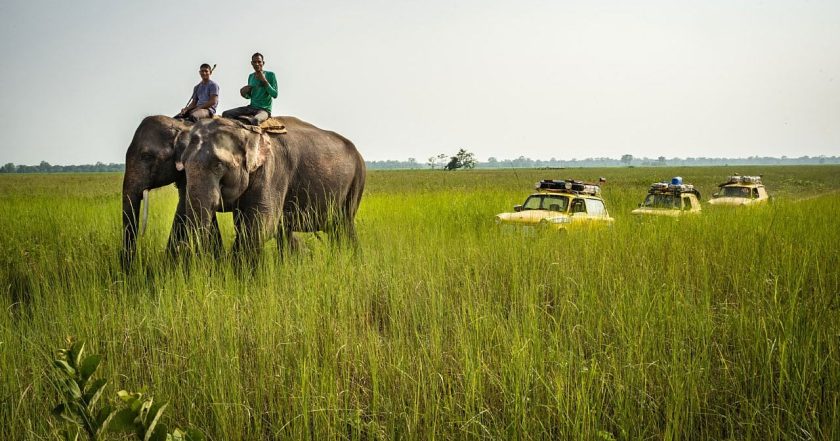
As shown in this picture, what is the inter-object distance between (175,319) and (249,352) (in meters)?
0.71

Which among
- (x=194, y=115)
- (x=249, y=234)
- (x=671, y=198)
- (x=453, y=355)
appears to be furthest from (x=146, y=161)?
(x=671, y=198)

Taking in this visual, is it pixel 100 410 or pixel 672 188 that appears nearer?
pixel 100 410

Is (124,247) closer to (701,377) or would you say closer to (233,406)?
(233,406)

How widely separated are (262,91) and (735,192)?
13.5m

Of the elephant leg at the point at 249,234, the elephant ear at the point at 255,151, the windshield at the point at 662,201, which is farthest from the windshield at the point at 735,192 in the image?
the elephant leg at the point at 249,234

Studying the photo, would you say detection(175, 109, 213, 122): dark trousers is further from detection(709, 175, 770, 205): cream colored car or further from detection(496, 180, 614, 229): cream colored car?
detection(709, 175, 770, 205): cream colored car

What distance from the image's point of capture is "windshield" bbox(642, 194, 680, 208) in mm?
12266

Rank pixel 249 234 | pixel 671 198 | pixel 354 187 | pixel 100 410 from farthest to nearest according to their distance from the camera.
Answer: pixel 671 198 < pixel 354 187 < pixel 249 234 < pixel 100 410

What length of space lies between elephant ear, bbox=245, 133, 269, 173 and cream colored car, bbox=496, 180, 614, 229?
428cm

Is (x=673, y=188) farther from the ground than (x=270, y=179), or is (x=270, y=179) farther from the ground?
(x=270, y=179)

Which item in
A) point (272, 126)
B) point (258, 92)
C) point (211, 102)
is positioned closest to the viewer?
point (272, 126)

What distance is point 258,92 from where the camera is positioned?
24.5 feet

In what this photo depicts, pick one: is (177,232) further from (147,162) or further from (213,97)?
(213,97)

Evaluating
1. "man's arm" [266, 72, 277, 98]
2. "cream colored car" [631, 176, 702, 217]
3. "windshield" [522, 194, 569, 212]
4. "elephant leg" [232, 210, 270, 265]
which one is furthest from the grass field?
"cream colored car" [631, 176, 702, 217]
